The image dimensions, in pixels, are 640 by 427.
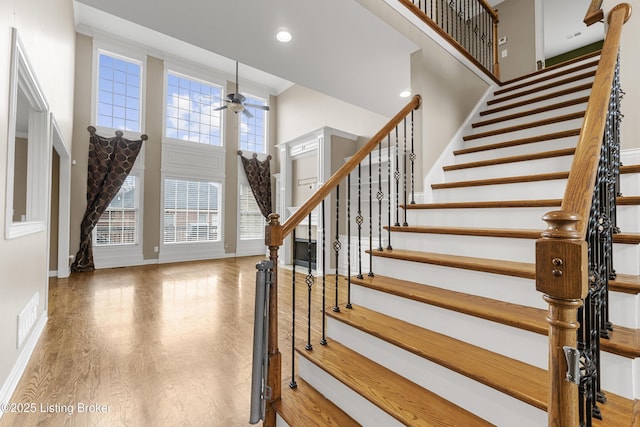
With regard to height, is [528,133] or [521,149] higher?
[528,133]

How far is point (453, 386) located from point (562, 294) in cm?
89

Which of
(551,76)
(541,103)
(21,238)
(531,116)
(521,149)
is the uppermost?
(551,76)

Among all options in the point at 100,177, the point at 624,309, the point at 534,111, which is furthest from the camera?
the point at 100,177

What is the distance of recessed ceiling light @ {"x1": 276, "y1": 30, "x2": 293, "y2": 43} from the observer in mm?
2928

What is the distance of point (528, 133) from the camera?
301cm

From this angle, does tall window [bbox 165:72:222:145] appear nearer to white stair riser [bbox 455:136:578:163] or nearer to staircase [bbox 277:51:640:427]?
white stair riser [bbox 455:136:578:163]

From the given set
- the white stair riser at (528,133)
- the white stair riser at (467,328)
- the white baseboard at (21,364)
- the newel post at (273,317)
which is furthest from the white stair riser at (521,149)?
the white baseboard at (21,364)

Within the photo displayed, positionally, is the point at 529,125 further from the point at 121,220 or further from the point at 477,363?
the point at 121,220

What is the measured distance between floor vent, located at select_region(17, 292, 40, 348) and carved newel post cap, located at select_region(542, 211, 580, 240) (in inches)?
127

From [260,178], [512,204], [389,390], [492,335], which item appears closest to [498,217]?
[512,204]

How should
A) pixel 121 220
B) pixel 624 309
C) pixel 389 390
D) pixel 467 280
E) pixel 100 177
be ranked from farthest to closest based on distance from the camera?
pixel 121 220 < pixel 100 177 < pixel 467 280 < pixel 389 390 < pixel 624 309

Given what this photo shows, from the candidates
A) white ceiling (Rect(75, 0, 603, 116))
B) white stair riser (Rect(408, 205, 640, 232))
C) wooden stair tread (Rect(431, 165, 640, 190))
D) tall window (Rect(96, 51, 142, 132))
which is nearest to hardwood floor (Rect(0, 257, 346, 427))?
white stair riser (Rect(408, 205, 640, 232))

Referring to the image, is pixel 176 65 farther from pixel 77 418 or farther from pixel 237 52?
pixel 77 418

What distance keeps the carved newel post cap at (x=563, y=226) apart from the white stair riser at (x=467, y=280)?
992 millimetres
